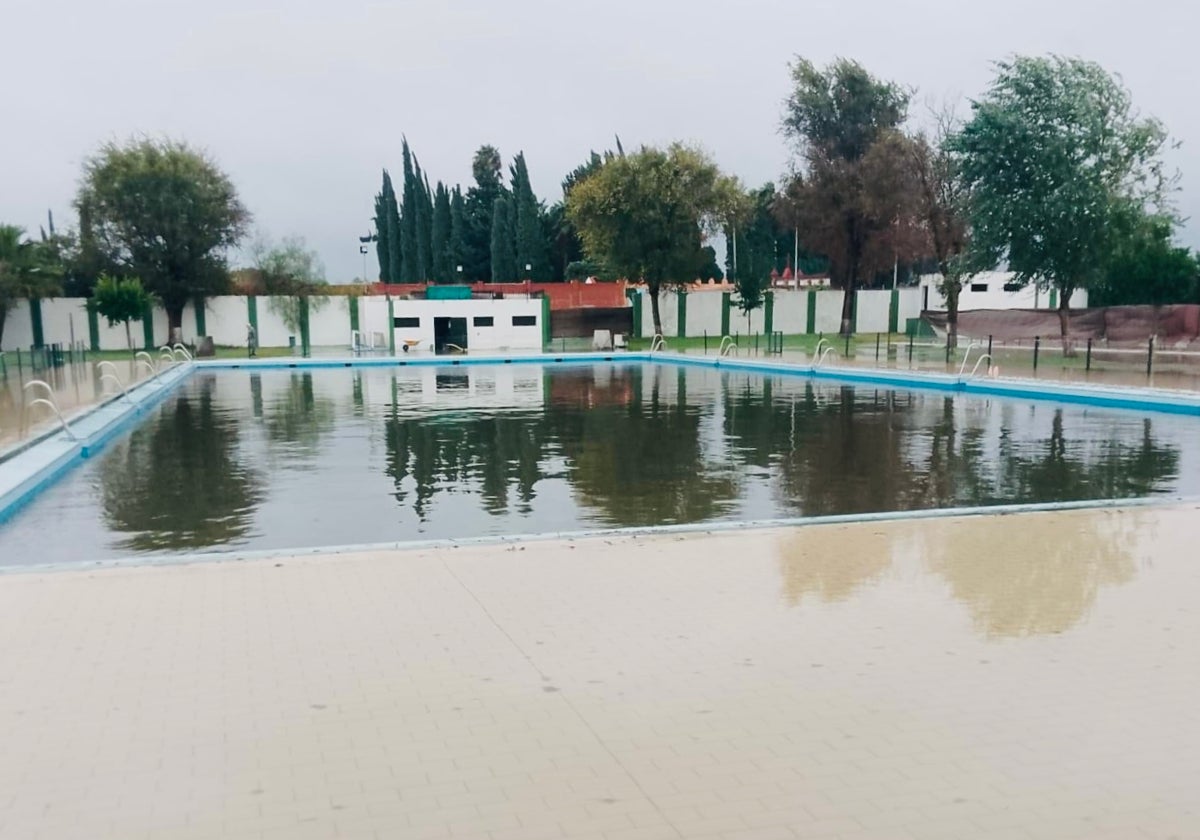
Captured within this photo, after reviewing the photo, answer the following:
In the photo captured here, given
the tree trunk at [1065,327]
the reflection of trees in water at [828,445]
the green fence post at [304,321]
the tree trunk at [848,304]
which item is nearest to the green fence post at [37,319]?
the green fence post at [304,321]

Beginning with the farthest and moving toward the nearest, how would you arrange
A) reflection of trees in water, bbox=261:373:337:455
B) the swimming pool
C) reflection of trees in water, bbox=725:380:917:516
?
1. reflection of trees in water, bbox=261:373:337:455
2. reflection of trees in water, bbox=725:380:917:516
3. the swimming pool

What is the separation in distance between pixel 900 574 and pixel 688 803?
11.2ft

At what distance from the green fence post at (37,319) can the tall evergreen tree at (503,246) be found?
26255 millimetres

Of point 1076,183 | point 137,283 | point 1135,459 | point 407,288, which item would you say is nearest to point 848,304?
point 1076,183

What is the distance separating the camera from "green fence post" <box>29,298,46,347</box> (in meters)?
38.0

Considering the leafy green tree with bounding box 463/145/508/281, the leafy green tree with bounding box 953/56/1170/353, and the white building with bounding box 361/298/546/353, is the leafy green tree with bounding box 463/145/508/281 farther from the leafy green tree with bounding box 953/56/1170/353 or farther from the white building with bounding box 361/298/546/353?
the leafy green tree with bounding box 953/56/1170/353

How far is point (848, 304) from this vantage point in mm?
45688

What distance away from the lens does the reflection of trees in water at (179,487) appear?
8.50 meters

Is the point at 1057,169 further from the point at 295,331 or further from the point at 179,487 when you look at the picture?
the point at 295,331

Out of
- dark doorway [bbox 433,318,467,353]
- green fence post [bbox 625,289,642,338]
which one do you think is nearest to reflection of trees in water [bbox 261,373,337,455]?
dark doorway [bbox 433,318,467,353]

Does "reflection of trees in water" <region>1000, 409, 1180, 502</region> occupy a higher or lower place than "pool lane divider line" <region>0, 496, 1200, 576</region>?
lower

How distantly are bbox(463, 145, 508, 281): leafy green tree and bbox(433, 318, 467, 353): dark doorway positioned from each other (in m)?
22.5

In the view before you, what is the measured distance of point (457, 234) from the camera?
6222 cm

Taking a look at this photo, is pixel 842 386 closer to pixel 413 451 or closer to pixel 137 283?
pixel 413 451
